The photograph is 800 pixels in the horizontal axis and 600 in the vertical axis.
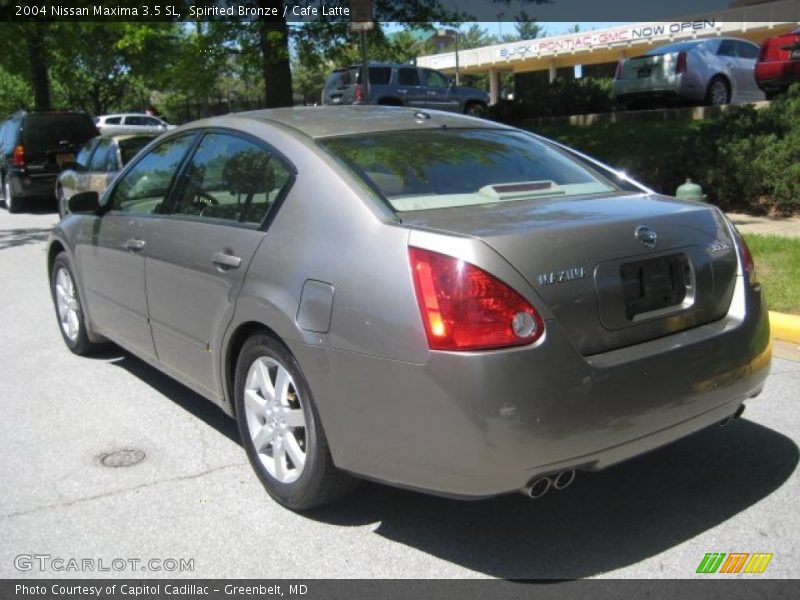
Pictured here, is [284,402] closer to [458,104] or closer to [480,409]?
[480,409]

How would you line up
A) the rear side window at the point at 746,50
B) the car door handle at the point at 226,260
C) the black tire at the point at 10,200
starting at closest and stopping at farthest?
the car door handle at the point at 226,260
the black tire at the point at 10,200
the rear side window at the point at 746,50

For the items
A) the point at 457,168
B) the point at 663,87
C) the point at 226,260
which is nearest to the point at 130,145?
the point at 226,260

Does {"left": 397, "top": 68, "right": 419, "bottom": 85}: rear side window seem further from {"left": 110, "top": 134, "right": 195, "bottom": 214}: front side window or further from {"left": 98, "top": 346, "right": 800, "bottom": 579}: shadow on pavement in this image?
{"left": 98, "top": 346, "right": 800, "bottom": 579}: shadow on pavement

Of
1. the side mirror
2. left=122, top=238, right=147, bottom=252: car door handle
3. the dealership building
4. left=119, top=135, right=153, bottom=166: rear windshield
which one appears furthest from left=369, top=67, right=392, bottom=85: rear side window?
left=122, top=238, right=147, bottom=252: car door handle

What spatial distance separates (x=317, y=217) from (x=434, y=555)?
4.62ft

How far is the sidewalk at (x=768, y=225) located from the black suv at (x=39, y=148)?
40.9 feet

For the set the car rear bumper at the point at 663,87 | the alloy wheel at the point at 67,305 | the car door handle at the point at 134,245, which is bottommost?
the alloy wheel at the point at 67,305

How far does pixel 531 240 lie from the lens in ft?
9.66

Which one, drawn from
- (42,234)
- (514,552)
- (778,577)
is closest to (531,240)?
(514,552)

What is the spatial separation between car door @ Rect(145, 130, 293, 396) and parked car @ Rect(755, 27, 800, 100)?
12.2 meters

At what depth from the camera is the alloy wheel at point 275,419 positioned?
3.45 metres

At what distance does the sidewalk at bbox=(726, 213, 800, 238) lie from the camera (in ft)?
27.9

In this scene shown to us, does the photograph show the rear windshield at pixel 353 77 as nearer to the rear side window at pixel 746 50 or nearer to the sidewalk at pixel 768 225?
the rear side window at pixel 746 50

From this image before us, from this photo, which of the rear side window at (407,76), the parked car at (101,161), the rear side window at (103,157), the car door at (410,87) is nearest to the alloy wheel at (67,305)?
the parked car at (101,161)
